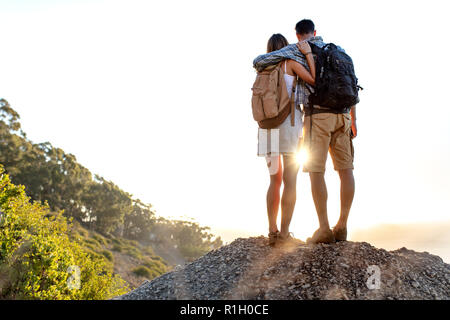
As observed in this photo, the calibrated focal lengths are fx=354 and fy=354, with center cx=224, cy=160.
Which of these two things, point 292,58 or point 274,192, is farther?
point 274,192

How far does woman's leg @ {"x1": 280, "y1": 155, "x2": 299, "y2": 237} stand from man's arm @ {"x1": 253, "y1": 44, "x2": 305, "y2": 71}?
1.34 m

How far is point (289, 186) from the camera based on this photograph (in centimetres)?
489

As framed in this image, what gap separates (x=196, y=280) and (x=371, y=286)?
7.36ft

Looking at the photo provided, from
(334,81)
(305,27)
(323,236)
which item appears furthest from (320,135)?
(305,27)

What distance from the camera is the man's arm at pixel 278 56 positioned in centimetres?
487

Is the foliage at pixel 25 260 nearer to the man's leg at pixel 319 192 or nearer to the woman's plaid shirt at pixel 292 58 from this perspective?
the man's leg at pixel 319 192

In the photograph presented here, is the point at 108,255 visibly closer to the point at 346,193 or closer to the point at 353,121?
the point at 346,193

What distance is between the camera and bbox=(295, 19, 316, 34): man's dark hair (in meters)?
5.14

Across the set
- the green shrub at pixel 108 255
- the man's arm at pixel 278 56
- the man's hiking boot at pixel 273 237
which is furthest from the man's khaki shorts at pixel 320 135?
the green shrub at pixel 108 255

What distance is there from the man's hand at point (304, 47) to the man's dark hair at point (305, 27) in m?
0.28

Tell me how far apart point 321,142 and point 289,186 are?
77cm

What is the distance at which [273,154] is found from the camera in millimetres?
4922

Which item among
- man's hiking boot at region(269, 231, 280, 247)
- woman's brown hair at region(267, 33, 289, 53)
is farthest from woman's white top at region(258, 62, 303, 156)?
man's hiking boot at region(269, 231, 280, 247)

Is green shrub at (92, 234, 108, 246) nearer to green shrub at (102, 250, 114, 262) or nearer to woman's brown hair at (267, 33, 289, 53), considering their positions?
green shrub at (102, 250, 114, 262)
